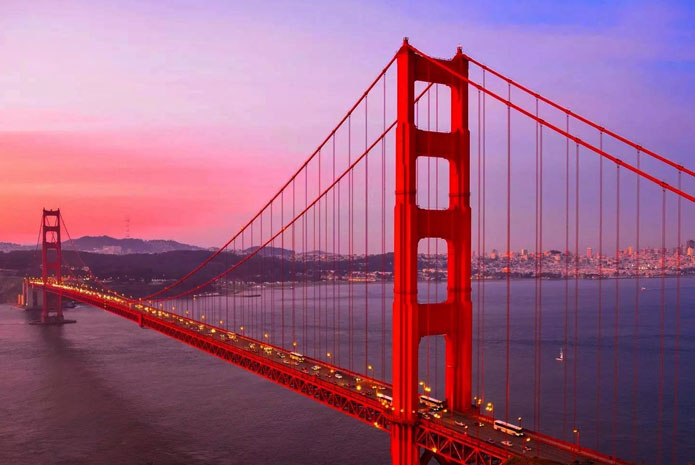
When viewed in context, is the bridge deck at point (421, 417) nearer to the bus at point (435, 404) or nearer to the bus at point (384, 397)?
the bus at point (384, 397)

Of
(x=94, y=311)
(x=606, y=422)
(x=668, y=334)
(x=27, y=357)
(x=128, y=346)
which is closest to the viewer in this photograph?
(x=606, y=422)

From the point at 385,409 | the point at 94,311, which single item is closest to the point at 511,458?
the point at 385,409

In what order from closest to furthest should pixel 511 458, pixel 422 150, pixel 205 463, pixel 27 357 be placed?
pixel 511 458, pixel 422 150, pixel 205 463, pixel 27 357

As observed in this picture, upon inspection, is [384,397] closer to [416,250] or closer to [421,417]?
[421,417]

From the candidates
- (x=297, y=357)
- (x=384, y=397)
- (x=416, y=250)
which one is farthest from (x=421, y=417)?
(x=297, y=357)

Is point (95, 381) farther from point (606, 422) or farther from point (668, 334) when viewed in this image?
point (668, 334)

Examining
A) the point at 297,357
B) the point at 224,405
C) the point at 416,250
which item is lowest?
the point at 224,405
